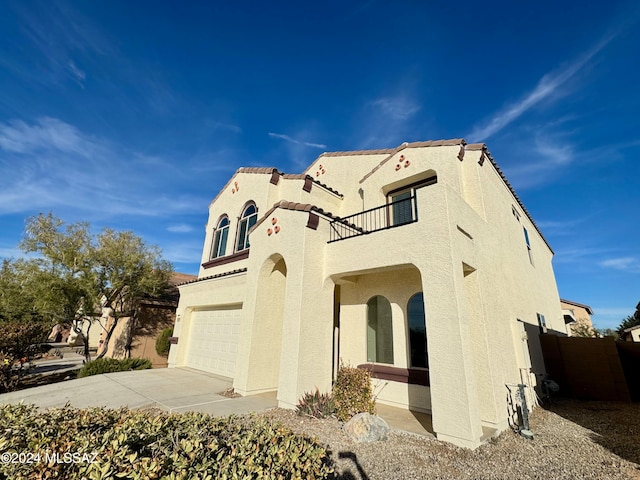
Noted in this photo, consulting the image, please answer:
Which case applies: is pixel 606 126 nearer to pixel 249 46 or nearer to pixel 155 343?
pixel 249 46

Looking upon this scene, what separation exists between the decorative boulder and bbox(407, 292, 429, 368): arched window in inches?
99.6

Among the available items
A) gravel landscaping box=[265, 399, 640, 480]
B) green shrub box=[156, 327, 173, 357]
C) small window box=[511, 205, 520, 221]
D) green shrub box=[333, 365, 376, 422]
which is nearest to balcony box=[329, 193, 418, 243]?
green shrub box=[333, 365, 376, 422]

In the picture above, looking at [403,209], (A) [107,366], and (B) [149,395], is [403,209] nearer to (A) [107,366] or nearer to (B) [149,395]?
(B) [149,395]

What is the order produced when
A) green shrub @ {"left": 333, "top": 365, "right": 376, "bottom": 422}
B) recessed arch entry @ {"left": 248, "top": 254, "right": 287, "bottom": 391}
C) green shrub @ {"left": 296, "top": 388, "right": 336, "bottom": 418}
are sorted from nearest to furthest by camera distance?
green shrub @ {"left": 333, "top": 365, "right": 376, "bottom": 422}, green shrub @ {"left": 296, "top": 388, "right": 336, "bottom": 418}, recessed arch entry @ {"left": 248, "top": 254, "right": 287, "bottom": 391}

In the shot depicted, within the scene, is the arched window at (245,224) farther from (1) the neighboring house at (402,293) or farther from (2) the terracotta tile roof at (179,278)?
(2) the terracotta tile roof at (179,278)

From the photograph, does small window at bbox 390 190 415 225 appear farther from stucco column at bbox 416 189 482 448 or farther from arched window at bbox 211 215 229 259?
arched window at bbox 211 215 229 259

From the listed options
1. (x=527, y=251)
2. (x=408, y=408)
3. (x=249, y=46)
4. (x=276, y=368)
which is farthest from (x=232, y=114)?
(x=527, y=251)

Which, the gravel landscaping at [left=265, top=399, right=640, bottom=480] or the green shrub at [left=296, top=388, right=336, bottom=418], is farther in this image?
the green shrub at [left=296, top=388, right=336, bottom=418]

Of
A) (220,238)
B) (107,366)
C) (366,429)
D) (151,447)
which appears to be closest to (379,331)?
(366,429)

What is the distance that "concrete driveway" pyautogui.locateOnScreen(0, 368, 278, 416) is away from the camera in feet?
25.3

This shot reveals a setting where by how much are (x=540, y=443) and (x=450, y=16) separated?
40.2 ft

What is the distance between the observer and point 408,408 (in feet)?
25.8

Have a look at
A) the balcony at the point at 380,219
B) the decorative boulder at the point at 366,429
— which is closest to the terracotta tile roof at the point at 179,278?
the balcony at the point at 380,219

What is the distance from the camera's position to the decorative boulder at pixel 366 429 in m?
5.65
